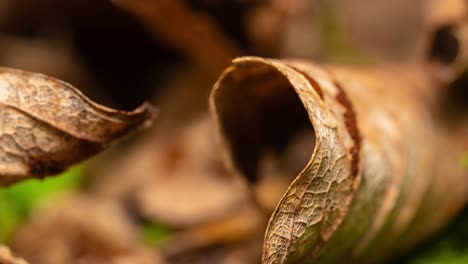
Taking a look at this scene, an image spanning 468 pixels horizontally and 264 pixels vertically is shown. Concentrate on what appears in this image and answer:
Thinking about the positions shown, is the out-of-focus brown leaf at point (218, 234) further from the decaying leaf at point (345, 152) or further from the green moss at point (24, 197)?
the green moss at point (24, 197)

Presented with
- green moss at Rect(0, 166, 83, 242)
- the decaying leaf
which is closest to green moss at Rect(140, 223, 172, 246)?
green moss at Rect(0, 166, 83, 242)

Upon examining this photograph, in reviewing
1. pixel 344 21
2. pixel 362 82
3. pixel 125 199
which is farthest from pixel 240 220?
pixel 344 21

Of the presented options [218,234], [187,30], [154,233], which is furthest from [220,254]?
[187,30]

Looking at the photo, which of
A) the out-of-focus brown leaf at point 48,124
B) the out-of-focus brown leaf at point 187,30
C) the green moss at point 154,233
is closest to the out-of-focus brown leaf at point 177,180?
the green moss at point 154,233

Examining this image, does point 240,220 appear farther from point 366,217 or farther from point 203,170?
point 366,217

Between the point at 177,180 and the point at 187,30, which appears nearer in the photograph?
the point at 187,30

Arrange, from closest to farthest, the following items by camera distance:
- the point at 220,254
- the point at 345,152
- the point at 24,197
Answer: the point at 345,152, the point at 220,254, the point at 24,197

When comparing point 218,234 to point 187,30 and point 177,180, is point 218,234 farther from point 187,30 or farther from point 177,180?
point 187,30
